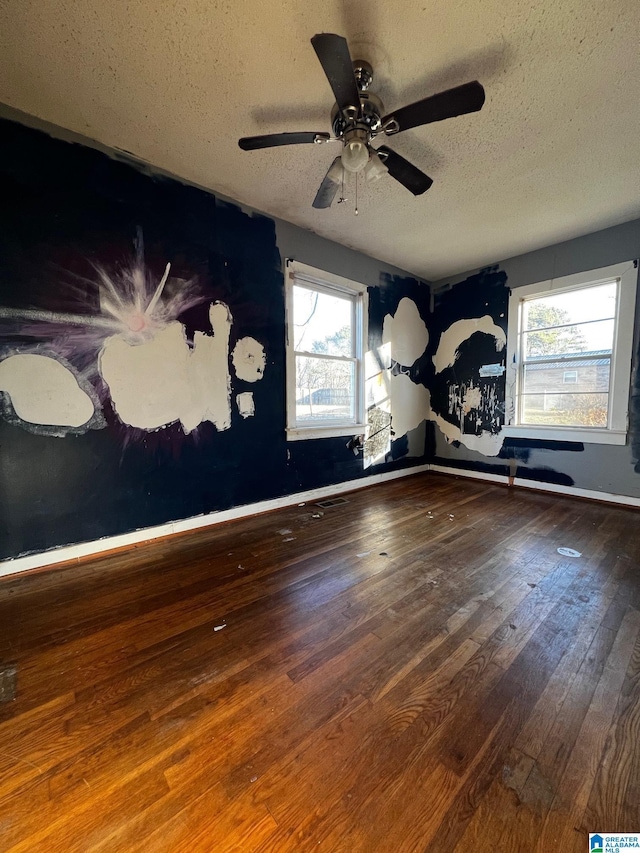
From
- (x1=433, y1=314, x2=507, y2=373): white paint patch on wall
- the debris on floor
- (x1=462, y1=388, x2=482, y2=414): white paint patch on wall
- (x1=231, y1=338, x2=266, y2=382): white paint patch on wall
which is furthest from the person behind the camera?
(x1=462, y1=388, x2=482, y2=414): white paint patch on wall

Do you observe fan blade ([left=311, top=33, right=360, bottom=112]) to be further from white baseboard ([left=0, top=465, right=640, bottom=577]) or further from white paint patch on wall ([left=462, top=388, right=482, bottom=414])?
white paint patch on wall ([left=462, top=388, right=482, bottom=414])

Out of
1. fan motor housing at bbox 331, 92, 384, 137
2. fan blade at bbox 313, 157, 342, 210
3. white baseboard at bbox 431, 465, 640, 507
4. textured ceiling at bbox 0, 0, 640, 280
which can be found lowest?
white baseboard at bbox 431, 465, 640, 507

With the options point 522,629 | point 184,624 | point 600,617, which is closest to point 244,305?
point 184,624

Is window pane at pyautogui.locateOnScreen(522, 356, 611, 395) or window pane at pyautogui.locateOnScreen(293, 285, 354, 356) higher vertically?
A: window pane at pyautogui.locateOnScreen(293, 285, 354, 356)

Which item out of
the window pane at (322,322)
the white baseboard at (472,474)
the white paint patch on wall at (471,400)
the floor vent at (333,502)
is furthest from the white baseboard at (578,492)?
the window pane at (322,322)

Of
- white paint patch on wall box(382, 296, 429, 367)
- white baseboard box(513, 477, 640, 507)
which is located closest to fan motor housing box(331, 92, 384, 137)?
white paint patch on wall box(382, 296, 429, 367)

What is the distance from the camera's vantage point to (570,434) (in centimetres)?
362

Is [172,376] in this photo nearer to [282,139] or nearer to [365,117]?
[282,139]

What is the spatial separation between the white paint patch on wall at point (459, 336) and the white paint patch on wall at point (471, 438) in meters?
0.78

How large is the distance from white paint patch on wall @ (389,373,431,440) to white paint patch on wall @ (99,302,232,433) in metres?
2.43

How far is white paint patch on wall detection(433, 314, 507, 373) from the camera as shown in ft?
13.5

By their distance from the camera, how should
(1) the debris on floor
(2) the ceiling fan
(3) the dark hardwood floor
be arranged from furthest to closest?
(2) the ceiling fan < (1) the debris on floor < (3) the dark hardwood floor

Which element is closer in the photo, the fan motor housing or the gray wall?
the fan motor housing

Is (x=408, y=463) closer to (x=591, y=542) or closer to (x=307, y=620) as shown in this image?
(x=591, y=542)
